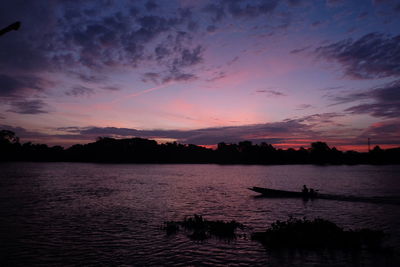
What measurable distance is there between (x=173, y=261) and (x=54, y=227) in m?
15.0

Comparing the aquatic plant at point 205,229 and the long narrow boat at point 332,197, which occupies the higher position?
the aquatic plant at point 205,229

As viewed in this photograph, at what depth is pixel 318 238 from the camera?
20.6 meters

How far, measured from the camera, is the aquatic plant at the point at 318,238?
20078mm

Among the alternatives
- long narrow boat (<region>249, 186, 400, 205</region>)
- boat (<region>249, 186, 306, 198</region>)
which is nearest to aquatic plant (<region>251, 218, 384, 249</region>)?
long narrow boat (<region>249, 186, 400, 205</region>)

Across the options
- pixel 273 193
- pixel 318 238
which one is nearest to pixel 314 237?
pixel 318 238

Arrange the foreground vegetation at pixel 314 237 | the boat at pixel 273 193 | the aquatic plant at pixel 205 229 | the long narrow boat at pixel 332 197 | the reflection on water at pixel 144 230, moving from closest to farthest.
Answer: the reflection on water at pixel 144 230 < the foreground vegetation at pixel 314 237 < the aquatic plant at pixel 205 229 < the long narrow boat at pixel 332 197 < the boat at pixel 273 193

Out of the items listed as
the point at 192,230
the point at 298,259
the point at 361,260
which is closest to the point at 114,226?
the point at 192,230

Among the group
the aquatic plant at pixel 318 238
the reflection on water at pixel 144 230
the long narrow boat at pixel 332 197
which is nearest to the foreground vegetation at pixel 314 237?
the aquatic plant at pixel 318 238

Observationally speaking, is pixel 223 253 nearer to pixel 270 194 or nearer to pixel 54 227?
pixel 54 227

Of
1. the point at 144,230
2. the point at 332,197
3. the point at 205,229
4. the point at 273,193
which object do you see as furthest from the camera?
the point at 273,193

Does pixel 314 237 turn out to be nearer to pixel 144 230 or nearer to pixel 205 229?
pixel 205 229

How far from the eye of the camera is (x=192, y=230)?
24.6 meters

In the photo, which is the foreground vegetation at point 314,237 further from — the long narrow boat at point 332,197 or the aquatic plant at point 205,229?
the long narrow boat at point 332,197

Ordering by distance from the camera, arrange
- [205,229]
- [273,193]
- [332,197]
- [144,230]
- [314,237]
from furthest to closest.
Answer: [273,193]
[332,197]
[144,230]
[205,229]
[314,237]
